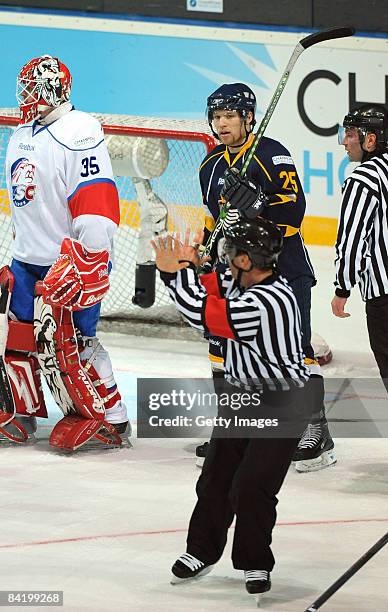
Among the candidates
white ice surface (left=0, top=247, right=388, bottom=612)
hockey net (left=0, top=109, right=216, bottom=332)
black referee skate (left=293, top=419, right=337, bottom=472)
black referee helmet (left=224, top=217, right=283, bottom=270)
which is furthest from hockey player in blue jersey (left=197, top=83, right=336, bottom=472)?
hockey net (left=0, top=109, right=216, bottom=332)

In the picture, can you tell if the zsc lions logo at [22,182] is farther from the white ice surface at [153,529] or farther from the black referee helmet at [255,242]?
the black referee helmet at [255,242]

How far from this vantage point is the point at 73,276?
477 cm

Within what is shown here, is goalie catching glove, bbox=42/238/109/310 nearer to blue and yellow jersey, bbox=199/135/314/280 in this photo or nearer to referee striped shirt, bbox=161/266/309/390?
blue and yellow jersey, bbox=199/135/314/280

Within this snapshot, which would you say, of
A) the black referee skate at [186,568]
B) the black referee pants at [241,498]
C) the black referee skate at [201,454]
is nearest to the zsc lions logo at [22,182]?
the black referee skate at [201,454]

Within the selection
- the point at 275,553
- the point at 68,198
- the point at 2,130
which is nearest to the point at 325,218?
the point at 2,130

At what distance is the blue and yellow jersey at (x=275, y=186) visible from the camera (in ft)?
15.3

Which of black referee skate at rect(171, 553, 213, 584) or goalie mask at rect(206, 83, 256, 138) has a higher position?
goalie mask at rect(206, 83, 256, 138)

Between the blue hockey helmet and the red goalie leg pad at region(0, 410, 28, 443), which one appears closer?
the blue hockey helmet

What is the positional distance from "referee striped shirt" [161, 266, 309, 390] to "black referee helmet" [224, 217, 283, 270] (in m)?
0.06

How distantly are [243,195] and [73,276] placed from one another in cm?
67

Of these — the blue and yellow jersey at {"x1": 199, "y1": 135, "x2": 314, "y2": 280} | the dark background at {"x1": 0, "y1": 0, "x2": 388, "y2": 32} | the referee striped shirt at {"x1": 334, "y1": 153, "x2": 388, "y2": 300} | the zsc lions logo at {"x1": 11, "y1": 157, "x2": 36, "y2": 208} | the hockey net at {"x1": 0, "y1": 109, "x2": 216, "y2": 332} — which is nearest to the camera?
the referee striped shirt at {"x1": 334, "y1": 153, "x2": 388, "y2": 300}

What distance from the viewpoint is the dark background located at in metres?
8.73

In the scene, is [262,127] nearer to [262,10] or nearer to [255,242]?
[255,242]

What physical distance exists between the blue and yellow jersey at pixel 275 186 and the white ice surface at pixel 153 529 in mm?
728
